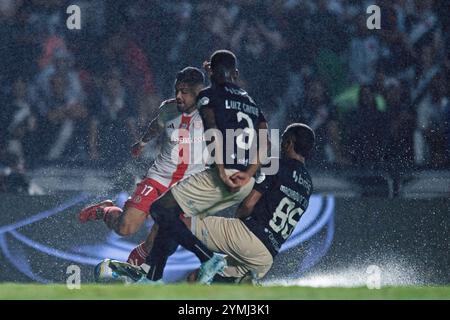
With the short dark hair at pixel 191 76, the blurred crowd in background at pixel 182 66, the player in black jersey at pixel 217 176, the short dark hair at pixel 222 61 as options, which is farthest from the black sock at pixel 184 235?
the short dark hair at pixel 222 61

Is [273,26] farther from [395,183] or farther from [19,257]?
[19,257]

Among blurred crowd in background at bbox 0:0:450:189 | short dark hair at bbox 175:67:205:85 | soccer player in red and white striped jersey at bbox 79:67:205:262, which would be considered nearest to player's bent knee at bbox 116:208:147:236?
soccer player in red and white striped jersey at bbox 79:67:205:262

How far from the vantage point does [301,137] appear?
28.0 feet

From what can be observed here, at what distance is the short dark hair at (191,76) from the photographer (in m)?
8.41

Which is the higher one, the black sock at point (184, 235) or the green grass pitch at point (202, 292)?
the black sock at point (184, 235)

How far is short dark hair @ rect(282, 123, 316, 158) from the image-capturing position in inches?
334

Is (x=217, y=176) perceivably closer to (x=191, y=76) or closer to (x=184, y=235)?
(x=184, y=235)

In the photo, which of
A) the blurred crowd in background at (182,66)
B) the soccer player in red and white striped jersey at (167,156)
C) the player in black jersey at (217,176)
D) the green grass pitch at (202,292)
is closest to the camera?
Answer: the green grass pitch at (202,292)

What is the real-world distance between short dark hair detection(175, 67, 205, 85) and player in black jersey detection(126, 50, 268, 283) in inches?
4.6

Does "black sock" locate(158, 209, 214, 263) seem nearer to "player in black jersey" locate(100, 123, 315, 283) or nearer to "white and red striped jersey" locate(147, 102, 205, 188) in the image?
"player in black jersey" locate(100, 123, 315, 283)

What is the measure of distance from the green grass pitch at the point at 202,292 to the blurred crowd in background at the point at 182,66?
1019 mm

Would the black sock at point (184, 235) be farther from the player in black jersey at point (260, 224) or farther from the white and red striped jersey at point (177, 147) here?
the white and red striped jersey at point (177, 147)

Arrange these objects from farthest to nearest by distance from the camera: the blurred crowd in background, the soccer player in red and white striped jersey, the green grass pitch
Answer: the blurred crowd in background → the soccer player in red and white striped jersey → the green grass pitch
